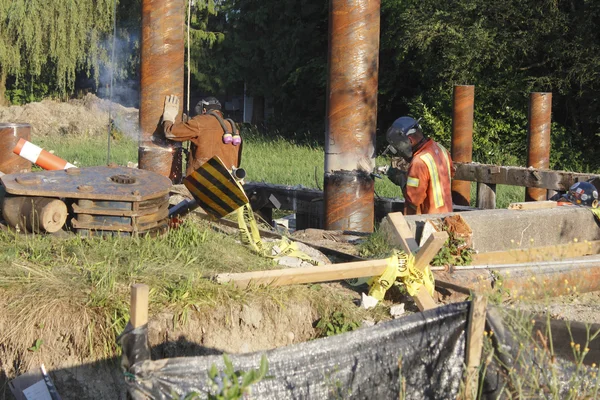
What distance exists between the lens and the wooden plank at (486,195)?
1383 cm

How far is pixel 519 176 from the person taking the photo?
13.2 m

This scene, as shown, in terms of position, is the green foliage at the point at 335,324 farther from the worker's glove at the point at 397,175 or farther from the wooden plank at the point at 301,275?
the worker's glove at the point at 397,175

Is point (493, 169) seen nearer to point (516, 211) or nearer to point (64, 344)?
point (516, 211)

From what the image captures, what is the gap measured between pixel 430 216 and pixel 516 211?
1.12 m

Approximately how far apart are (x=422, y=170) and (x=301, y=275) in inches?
88.2

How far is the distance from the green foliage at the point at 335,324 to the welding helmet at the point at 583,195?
399 cm

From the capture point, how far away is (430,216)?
8.02 m

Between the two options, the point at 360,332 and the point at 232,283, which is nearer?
the point at 360,332

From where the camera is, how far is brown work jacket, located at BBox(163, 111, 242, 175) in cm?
1059

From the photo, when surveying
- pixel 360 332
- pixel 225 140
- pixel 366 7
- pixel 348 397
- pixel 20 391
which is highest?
pixel 366 7

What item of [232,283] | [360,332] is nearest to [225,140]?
[232,283]

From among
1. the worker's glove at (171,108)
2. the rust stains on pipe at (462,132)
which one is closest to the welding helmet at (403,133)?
the worker's glove at (171,108)

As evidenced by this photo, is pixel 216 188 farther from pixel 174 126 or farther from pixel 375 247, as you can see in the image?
pixel 174 126

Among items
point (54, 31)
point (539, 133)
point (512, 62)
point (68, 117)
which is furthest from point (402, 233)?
point (68, 117)
